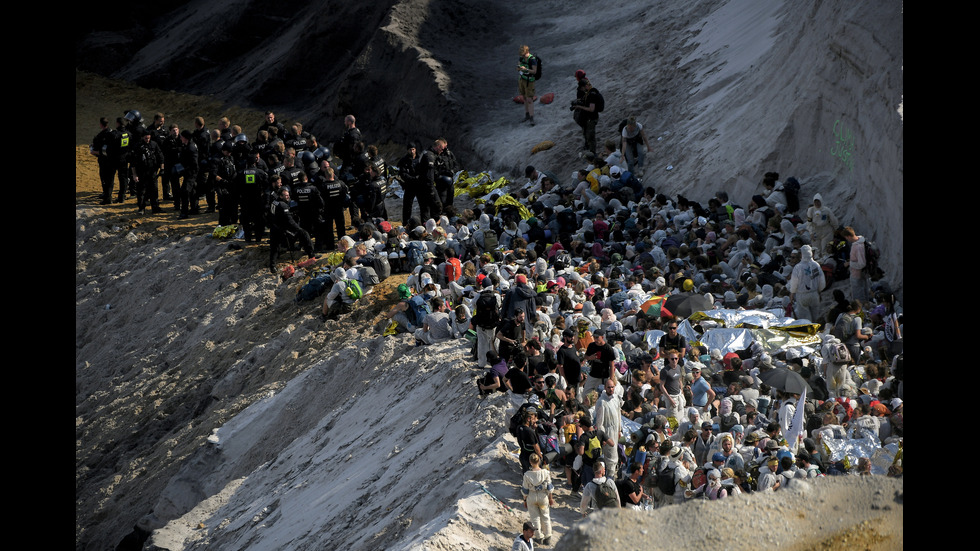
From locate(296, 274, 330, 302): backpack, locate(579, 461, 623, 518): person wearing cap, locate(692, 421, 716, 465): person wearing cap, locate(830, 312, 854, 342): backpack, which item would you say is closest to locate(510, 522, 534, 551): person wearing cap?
locate(579, 461, 623, 518): person wearing cap

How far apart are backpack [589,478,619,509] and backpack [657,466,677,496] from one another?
595 mm

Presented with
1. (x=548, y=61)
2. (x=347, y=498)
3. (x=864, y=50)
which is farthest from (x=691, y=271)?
(x=548, y=61)

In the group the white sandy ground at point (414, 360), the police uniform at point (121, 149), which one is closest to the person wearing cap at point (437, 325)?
the white sandy ground at point (414, 360)

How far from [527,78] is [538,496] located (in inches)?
572

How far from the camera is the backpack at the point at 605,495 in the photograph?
1058cm

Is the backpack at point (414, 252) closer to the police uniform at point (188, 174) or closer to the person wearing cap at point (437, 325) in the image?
the person wearing cap at point (437, 325)

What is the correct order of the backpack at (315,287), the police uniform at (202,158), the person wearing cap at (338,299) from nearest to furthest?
the person wearing cap at (338,299) < the backpack at (315,287) < the police uniform at (202,158)

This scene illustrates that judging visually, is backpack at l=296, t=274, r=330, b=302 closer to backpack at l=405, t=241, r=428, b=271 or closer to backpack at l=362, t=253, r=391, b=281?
backpack at l=362, t=253, r=391, b=281

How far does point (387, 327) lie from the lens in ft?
56.1

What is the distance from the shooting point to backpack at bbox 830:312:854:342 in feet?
45.4

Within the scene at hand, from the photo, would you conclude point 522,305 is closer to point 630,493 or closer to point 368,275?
point 630,493

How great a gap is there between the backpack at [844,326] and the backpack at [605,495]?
15.3 ft

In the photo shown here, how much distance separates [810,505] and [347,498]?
7428 millimetres

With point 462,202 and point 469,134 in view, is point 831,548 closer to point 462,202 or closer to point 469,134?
point 462,202
